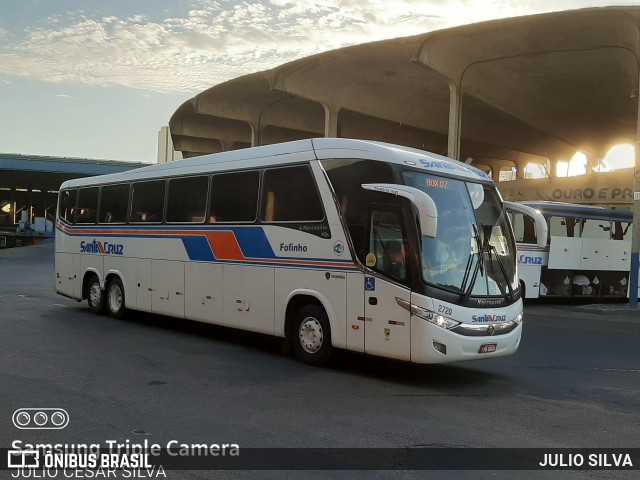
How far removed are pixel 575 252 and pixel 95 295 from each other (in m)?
15.5

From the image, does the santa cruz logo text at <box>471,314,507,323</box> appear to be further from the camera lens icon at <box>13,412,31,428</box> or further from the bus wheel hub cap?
the camera lens icon at <box>13,412,31,428</box>

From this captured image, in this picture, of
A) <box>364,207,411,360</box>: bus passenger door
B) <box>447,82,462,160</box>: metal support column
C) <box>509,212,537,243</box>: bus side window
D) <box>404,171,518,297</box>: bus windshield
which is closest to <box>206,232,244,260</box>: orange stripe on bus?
<box>364,207,411,360</box>: bus passenger door

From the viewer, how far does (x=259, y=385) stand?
841cm

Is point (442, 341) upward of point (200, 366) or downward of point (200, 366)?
upward

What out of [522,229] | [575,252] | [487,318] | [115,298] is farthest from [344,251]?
[575,252]

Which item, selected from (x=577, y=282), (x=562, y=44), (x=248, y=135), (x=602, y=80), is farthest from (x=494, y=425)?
(x=248, y=135)

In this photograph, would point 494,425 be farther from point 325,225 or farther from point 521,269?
point 521,269

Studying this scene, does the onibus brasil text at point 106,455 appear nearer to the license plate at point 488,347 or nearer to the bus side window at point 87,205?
the license plate at point 488,347

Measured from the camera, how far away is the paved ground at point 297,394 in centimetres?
625

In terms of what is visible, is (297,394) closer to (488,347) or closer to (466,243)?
(488,347)

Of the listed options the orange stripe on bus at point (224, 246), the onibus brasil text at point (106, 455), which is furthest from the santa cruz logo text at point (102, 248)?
the onibus brasil text at point (106, 455)

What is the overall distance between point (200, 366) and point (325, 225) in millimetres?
2666

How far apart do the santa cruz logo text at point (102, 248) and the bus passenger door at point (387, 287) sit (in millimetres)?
7425

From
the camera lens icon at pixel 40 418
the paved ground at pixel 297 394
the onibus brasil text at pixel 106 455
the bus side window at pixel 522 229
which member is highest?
the bus side window at pixel 522 229
